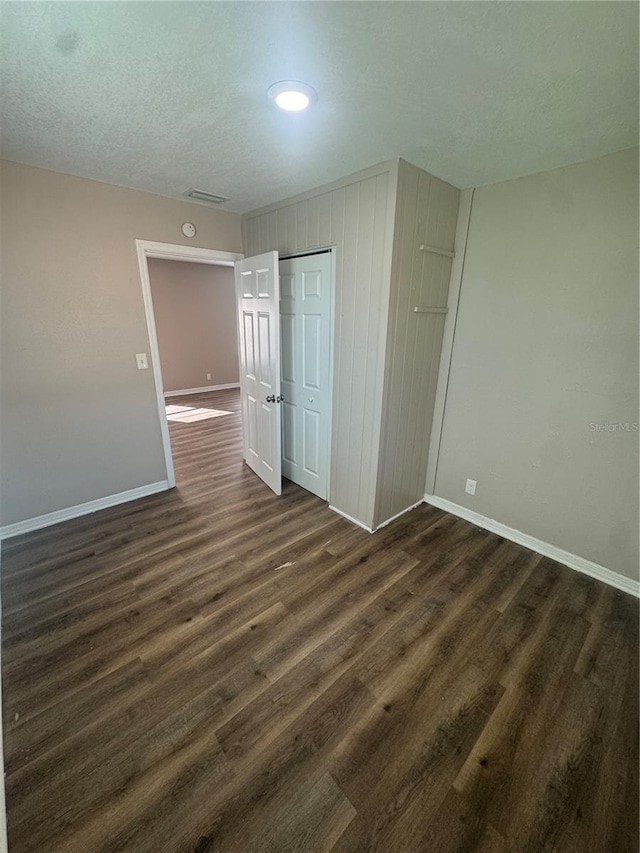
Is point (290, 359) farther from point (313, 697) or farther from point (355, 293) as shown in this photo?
point (313, 697)

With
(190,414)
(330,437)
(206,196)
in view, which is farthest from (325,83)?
(190,414)

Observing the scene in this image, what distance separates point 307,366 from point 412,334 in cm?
93

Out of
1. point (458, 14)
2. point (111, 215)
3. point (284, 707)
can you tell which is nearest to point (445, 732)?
point (284, 707)

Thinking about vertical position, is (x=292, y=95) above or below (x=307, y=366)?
above

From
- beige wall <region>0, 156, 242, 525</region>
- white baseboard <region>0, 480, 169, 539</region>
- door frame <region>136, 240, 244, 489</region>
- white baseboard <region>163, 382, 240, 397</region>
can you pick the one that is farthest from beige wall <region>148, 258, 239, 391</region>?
white baseboard <region>0, 480, 169, 539</region>

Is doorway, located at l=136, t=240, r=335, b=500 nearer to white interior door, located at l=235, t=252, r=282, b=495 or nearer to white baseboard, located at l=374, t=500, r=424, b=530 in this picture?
white interior door, located at l=235, t=252, r=282, b=495

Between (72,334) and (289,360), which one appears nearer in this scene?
(72,334)

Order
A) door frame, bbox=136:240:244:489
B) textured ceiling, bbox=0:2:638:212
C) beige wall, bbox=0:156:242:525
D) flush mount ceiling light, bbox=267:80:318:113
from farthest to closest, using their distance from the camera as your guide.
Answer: door frame, bbox=136:240:244:489 < beige wall, bbox=0:156:242:525 < flush mount ceiling light, bbox=267:80:318:113 < textured ceiling, bbox=0:2:638:212

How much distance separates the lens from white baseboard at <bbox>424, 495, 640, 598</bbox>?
212 centimetres

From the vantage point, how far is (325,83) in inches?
52.4

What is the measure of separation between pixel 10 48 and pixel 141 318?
1.73 meters

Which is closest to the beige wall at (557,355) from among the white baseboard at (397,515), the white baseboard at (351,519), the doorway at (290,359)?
the white baseboard at (397,515)

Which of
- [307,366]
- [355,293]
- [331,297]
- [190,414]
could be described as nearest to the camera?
[355,293]

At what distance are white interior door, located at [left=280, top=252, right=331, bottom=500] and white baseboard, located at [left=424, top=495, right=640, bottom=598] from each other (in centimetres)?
113
